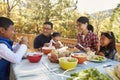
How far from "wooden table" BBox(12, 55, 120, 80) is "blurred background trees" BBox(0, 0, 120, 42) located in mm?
6521

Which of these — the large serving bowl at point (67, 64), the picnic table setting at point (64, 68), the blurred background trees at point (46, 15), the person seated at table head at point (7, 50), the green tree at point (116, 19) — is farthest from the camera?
the blurred background trees at point (46, 15)

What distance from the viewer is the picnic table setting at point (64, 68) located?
1.29 meters

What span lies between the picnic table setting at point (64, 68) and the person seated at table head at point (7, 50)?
0.27 feet

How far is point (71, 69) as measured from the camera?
1555mm

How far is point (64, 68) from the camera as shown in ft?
5.15

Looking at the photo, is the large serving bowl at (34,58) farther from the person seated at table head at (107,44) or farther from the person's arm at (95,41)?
the person's arm at (95,41)

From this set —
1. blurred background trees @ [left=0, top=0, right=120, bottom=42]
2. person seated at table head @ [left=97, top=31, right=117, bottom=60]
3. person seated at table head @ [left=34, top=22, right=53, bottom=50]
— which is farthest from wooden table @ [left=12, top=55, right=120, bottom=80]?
blurred background trees @ [left=0, top=0, right=120, bottom=42]

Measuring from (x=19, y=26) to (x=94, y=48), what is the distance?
225 inches

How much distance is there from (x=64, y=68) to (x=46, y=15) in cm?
741

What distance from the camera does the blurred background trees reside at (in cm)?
823

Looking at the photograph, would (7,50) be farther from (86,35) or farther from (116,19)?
(116,19)

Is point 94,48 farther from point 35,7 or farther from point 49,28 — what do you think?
point 35,7

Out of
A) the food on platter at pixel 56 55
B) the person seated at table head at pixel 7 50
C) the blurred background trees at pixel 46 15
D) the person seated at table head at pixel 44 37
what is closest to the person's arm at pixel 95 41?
the person seated at table head at pixel 44 37

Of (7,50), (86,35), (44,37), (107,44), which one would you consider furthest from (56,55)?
(44,37)
